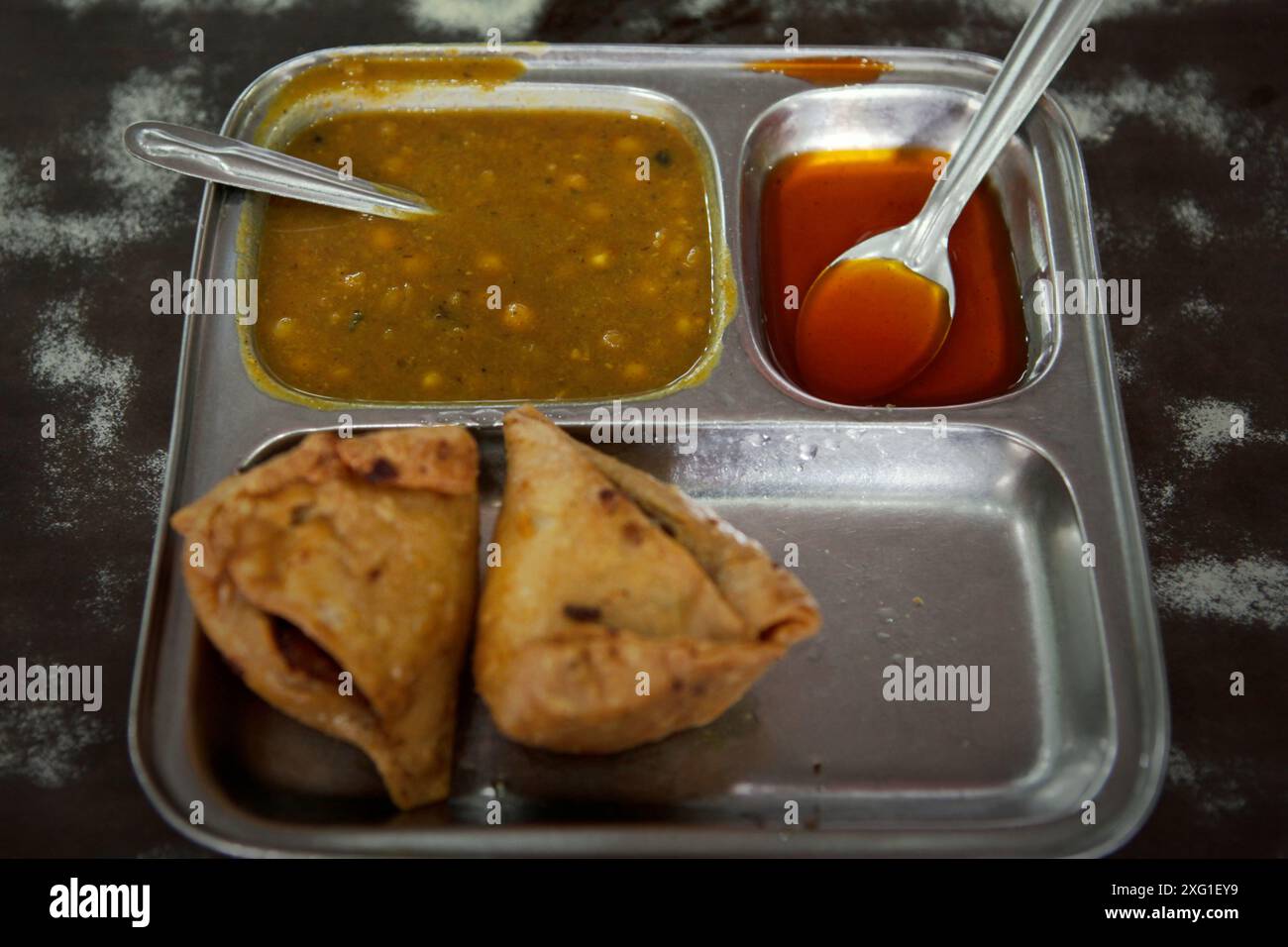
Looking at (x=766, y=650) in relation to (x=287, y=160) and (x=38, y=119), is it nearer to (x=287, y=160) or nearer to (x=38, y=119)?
(x=287, y=160)

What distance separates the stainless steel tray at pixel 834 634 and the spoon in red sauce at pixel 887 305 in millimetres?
188

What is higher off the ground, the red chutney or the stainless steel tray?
the red chutney

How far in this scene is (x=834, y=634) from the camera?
2.16 meters

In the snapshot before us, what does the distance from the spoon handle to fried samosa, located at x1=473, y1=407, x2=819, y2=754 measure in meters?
0.99

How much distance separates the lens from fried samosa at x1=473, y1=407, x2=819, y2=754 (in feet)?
5.62

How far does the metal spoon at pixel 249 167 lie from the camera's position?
2.42 metres

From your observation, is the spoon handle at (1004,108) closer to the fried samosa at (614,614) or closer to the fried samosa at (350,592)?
the fried samosa at (614,614)

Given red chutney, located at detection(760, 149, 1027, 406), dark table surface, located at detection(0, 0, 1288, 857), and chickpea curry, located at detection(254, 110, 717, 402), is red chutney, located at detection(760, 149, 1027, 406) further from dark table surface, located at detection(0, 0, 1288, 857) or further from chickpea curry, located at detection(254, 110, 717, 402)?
dark table surface, located at detection(0, 0, 1288, 857)

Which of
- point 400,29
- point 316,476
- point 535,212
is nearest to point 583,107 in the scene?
point 535,212

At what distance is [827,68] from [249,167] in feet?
4.86

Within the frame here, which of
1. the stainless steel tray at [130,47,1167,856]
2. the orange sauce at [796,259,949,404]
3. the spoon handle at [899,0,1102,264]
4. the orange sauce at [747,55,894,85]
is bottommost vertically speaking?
the stainless steel tray at [130,47,1167,856]

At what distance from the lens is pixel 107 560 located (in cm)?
224

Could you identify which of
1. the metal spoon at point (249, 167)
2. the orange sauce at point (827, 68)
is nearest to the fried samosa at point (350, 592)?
the metal spoon at point (249, 167)

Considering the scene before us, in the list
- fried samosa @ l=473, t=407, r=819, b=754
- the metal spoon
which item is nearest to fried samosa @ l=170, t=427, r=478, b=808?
fried samosa @ l=473, t=407, r=819, b=754
